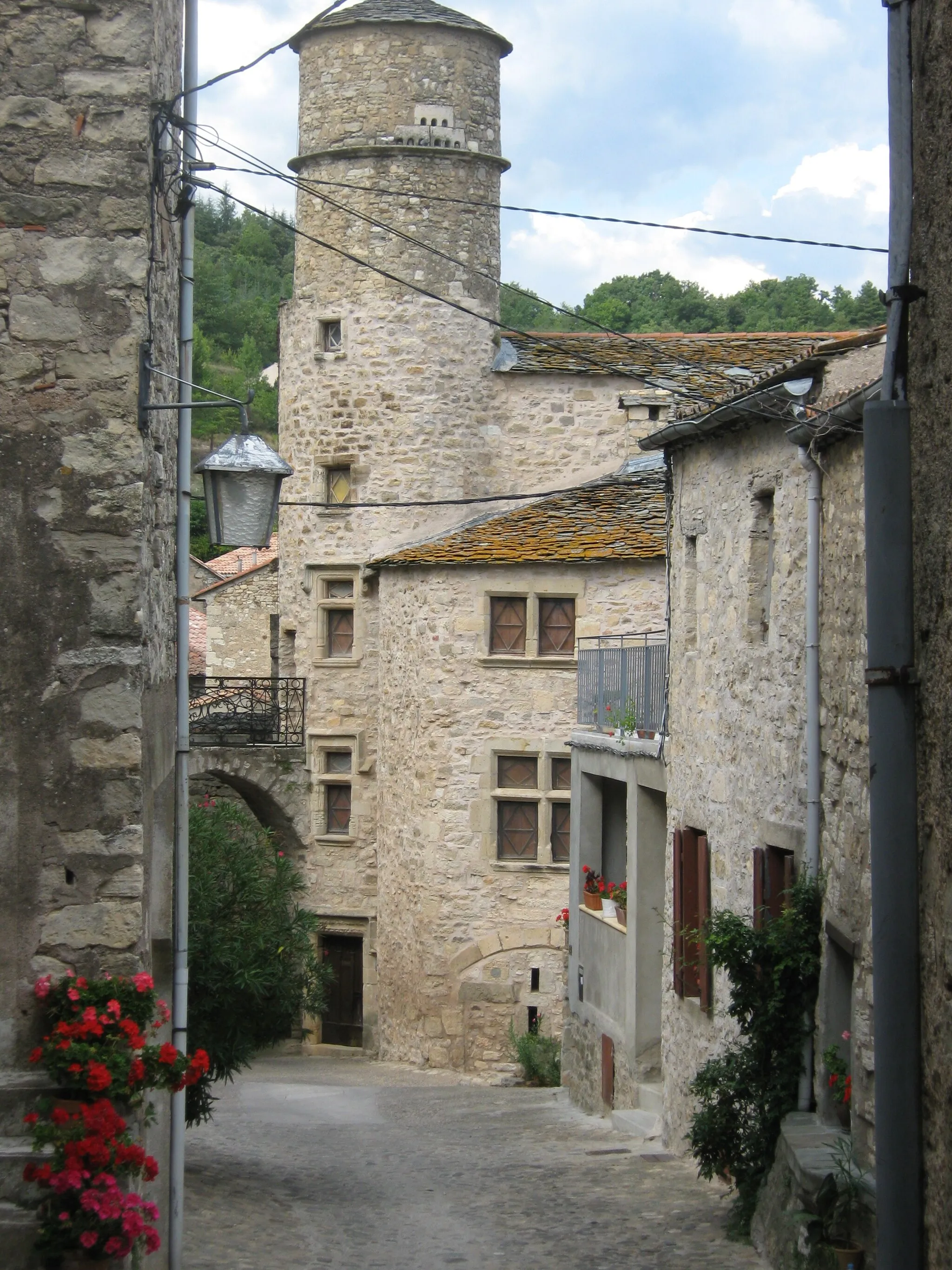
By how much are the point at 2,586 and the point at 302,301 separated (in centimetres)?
1944

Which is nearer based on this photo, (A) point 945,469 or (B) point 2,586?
(A) point 945,469

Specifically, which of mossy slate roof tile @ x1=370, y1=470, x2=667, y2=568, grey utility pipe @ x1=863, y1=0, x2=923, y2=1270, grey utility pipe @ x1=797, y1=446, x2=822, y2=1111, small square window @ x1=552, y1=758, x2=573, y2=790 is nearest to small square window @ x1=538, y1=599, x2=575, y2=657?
mossy slate roof tile @ x1=370, y1=470, x2=667, y2=568

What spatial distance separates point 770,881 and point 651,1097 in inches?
203

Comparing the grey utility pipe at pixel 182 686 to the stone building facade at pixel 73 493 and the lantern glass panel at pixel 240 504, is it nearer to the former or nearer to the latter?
the lantern glass panel at pixel 240 504

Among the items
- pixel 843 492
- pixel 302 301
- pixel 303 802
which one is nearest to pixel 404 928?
pixel 303 802

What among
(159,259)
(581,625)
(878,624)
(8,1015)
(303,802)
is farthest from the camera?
(303,802)

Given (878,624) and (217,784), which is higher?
(878,624)

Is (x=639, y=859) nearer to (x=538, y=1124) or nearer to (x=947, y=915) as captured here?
(x=538, y=1124)

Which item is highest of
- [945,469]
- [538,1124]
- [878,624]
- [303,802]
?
[945,469]

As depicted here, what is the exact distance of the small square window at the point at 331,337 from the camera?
81.0ft

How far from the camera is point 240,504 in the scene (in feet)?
23.9

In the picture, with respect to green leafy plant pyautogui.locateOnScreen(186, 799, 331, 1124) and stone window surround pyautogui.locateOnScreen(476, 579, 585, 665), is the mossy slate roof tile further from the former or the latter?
green leafy plant pyautogui.locateOnScreen(186, 799, 331, 1124)

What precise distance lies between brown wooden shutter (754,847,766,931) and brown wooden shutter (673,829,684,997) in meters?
2.18

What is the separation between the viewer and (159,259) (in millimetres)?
6762
